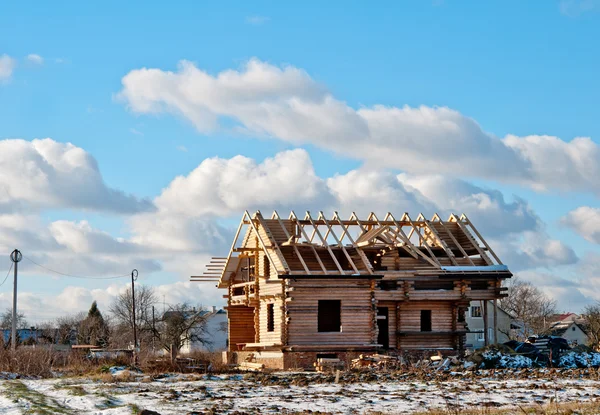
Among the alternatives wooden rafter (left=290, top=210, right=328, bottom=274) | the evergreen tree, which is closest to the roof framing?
wooden rafter (left=290, top=210, right=328, bottom=274)

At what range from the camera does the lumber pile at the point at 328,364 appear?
3328cm

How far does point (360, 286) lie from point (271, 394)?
529 inches

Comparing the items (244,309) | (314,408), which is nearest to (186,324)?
(244,309)

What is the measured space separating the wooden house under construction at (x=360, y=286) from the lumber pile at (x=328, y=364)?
1900mm

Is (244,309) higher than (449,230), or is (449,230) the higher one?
(449,230)

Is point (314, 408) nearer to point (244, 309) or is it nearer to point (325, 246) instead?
point (325, 246)

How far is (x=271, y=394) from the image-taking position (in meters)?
23.9

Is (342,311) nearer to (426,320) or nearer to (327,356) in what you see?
(327,356)

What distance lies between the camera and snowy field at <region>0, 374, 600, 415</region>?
20.8 metres

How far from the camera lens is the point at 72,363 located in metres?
34.1

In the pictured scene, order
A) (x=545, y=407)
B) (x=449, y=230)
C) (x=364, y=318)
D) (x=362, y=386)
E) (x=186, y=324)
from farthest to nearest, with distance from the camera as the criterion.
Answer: (x=186, y=324) → (x=449, y=230) → (x=364, y=318) → (x=362, y=386) → (x=545, y=407)

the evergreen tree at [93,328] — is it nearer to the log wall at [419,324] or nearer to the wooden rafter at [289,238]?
the wooden rafter at [289,238]

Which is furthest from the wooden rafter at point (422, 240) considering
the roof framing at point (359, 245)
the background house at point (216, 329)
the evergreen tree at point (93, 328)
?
the background house at point (216, 329)

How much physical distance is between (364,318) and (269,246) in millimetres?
4962
